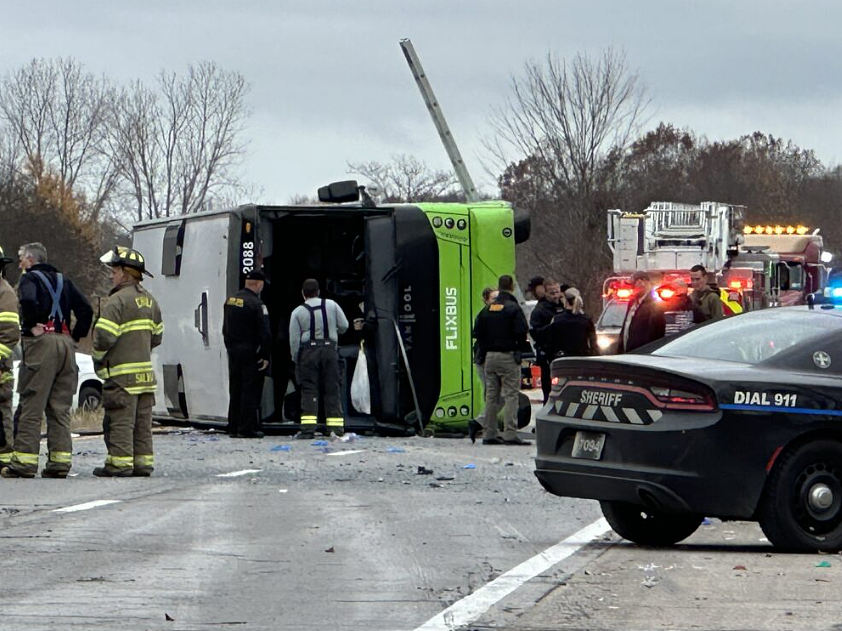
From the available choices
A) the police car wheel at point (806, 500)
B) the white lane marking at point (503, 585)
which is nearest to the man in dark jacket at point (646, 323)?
the white lane marking at point (503, 585)

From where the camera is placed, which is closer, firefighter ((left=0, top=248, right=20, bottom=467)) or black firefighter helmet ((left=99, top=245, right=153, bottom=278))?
firefighter ((left=0, top=248, right=20, bottom=467))

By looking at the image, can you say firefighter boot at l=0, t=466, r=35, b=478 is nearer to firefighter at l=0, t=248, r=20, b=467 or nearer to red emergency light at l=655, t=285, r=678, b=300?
firefighter at l=0, t=248, r=20, b=467

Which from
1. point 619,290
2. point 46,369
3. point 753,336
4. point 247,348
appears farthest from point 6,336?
point 619,290

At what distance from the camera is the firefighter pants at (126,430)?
539 inches

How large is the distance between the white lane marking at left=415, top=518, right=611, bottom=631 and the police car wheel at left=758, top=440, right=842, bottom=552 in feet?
3.73

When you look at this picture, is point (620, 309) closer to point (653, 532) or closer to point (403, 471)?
point (403, 471)

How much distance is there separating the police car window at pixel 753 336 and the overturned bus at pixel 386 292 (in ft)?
30.4

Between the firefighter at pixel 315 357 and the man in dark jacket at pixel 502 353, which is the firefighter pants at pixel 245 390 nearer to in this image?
the firefighter at pixel 315 357

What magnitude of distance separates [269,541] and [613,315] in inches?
820

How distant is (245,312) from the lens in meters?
18.6

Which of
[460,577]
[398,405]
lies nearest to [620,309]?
[398,405]

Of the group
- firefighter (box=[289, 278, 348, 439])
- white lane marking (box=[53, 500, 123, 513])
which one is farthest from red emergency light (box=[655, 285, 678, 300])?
white lane marking (box=[53, 500, 123, 513])

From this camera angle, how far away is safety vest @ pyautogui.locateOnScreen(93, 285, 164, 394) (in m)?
13.8

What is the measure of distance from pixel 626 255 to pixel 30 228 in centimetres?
2394
